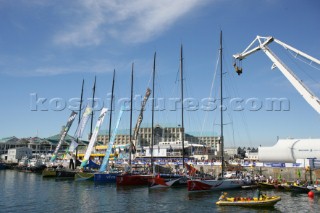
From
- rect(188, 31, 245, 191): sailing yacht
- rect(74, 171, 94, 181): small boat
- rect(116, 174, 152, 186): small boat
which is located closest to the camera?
rect(188, 31, 245, 191): sailing yacht

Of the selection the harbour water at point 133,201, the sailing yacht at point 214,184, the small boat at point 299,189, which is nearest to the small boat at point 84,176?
the harbour water at point 133,201

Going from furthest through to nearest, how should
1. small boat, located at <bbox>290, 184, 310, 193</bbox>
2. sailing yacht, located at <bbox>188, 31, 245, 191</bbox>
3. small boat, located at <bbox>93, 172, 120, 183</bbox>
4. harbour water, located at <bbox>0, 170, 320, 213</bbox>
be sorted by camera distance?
small boat, located at <bbox>93, 172, 120, 183</bbox>
small boat, located at <bbox>290, 184, 310, 193</bbox>
sailing yacht, located at <bbox>188, 31, 245, 191</bbox>
harbour water, located at <bbox>0, 170, 320, 213</bbox>

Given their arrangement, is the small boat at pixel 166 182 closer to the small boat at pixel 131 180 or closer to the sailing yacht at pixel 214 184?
the small boat at pixel 131 180

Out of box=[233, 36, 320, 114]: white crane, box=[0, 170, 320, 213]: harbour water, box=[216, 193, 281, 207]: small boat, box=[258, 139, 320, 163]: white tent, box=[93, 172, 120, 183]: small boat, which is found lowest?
box=[0, 170, 320, 213]: harbour water

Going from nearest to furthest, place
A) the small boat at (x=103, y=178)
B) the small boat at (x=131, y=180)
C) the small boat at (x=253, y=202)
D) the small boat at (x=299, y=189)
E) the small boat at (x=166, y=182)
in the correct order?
the small boat at (x=253, y=202), the small boat at (x=299, y=189), the small boat at (x=166, y=182), the small boat at (x=131, y=180), the small boat at (x=103, y=178)

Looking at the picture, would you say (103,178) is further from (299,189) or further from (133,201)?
(299,189)

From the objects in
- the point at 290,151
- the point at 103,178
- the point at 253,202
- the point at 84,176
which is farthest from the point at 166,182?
the point at 290,151

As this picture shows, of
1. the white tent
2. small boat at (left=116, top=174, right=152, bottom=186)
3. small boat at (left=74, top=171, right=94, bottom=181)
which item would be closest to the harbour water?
small boat at (left=116, top=174, right=152, bottom=186)

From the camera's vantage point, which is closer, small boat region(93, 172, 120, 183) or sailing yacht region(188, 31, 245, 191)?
sailing yacht region(188, 31, 245, 191)

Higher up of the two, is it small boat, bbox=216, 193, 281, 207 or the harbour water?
small boat, bbox=216, 193, 281, 207

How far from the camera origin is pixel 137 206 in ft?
115

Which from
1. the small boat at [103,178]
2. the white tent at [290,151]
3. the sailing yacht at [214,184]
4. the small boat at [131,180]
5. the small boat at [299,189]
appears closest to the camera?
the sailing yacht at [214,184]

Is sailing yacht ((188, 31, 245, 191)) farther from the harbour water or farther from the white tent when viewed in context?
the white tent

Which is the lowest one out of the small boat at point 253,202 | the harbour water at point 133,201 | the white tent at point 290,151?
the harbour water at point 133,201
